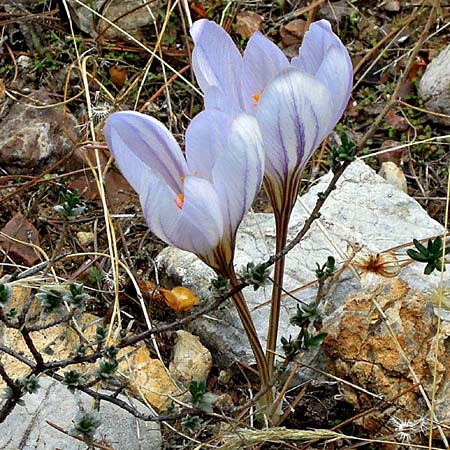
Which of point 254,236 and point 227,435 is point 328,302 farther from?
point 227,435

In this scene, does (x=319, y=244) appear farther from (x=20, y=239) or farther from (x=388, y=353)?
(x=20, y=239)

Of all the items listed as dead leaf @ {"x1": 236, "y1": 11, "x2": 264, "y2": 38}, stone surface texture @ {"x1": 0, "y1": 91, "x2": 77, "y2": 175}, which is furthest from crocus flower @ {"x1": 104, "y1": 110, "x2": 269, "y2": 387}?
dead leaf @ {"x1": 236, "y1": 11, "x2": 264, "y2": 38}

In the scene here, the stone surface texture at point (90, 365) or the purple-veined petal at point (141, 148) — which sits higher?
the purple-veined petal at point (141, 148)

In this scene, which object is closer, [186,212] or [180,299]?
[186,212]

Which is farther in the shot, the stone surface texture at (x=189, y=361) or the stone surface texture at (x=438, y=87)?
the stone surface texture at (x=438, y=87)

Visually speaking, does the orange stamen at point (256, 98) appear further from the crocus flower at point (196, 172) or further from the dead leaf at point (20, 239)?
the dead leaf at point (20, 239)

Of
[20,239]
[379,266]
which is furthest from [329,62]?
[20,239]

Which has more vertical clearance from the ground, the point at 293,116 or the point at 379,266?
the point at 293,116

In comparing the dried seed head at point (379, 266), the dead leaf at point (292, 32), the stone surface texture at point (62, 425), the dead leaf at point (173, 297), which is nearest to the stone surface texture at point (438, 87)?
the dead leaf at point (292, 32)
